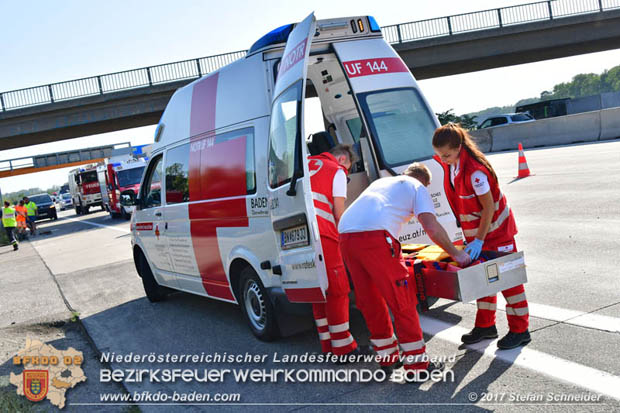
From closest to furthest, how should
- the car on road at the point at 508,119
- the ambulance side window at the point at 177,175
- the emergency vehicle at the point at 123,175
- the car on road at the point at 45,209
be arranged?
the ambulance side window at the point at 177,175 < the emergency vehicle at the point at 123,175 < the car on road at the point at 508,119 < the car on road at the point at 45,209

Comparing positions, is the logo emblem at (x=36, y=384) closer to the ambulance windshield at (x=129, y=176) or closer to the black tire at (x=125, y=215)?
the ambulance windshield at (x=129, y=176)

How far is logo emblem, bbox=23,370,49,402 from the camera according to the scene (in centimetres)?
541

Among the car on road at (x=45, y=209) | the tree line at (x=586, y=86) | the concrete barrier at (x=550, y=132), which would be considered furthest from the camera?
the tree line at (x=586, y=86)

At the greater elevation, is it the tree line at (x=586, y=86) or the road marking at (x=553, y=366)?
the tree line at (x=586, y=86)

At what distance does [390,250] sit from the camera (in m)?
4.36

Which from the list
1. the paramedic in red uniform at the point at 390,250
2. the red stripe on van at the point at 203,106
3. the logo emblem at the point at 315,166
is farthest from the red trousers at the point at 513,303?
the red stripe on van at the point at 203,106

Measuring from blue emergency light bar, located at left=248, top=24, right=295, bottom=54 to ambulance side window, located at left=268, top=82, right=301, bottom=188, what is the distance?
778 millimetres

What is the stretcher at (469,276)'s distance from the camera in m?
4.27

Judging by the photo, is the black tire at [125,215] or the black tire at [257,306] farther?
the black tire at [125,215]

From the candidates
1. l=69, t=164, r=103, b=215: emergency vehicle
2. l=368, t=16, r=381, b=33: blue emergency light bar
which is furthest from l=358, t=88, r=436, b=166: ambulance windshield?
l=69, t=164, r=103, b=215: emergency vehicle

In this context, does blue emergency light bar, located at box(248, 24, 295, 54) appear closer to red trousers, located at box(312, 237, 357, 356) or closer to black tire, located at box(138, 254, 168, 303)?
red trousers, located at box(312, 237, 357, 356)

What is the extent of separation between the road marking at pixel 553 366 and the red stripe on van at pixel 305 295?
4.03 ft

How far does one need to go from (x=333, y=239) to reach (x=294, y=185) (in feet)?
1.85

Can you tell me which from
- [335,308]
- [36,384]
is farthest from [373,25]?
[36,384]
